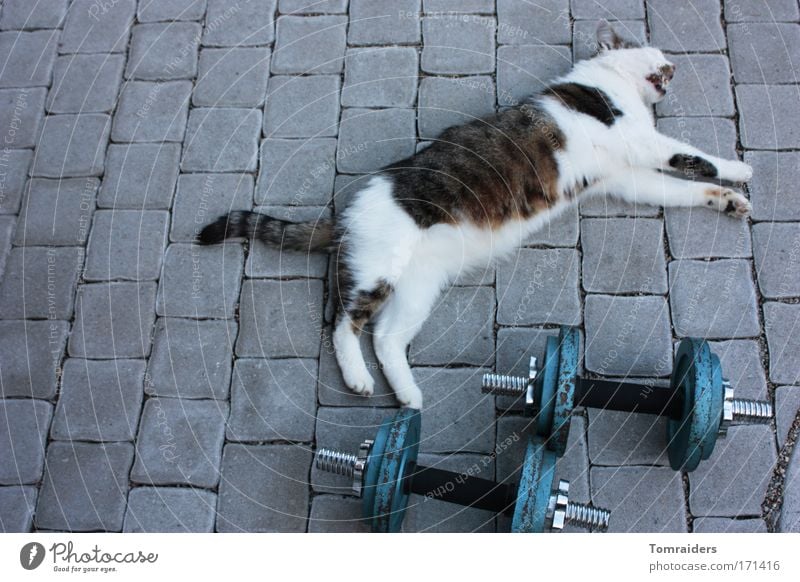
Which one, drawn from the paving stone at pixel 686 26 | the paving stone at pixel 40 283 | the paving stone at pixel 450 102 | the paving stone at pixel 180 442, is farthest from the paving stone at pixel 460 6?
the paving stone at pixel 180 442

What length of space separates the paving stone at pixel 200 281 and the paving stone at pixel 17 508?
2.63ft

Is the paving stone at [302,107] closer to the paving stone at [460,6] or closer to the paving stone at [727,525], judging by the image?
the paving stone at [460,6]

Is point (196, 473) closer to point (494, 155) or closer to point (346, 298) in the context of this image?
point (346, 298)

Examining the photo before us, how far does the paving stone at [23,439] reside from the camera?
2381 millimetres

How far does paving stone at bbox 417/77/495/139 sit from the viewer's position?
109 inches

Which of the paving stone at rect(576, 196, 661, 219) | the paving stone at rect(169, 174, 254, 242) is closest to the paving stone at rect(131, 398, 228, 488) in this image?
the paving stone at rect(169, 174, 254, 242)

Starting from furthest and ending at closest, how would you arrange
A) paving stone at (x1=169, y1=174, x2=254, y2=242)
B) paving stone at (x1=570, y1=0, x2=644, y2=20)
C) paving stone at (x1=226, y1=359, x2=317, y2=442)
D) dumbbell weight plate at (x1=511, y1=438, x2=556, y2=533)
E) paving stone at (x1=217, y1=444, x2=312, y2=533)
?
1. paving stone at (x1=570, y1=0, x2=644, y2=20)
2. paving stone at (x1=169, y1=174, x2=254, y2=242)
3. paving stone at (x1=226, y1=359, x2=317, y2=442)
4. paving stone at (x1=217, y1=444, x2=312, y2=533)
5. dumbbell weight plate at (x1=511, y1=438, x2=556, y2=533)

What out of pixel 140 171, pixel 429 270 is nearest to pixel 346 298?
pixel 429 270

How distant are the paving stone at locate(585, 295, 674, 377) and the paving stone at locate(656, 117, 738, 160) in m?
0.73

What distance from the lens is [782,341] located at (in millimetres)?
2398

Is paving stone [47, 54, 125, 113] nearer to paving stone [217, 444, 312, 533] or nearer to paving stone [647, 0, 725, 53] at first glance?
paving stone [217, 444, 312, 533]

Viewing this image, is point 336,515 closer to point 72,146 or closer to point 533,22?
point 72,146

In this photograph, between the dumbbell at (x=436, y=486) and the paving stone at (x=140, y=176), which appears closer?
the dumbbell at (x=436, y=486)

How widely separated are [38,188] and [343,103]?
4.52ft
